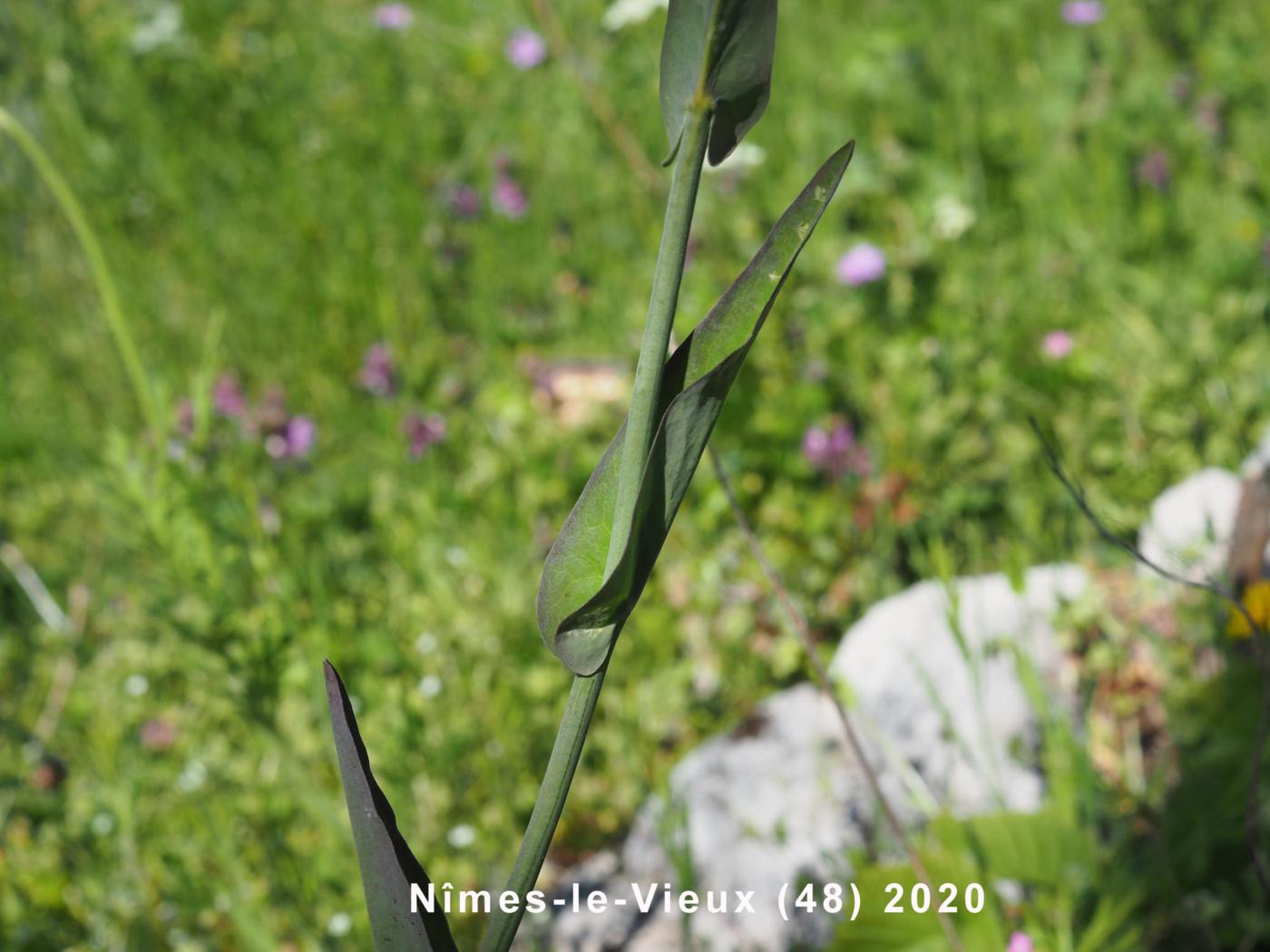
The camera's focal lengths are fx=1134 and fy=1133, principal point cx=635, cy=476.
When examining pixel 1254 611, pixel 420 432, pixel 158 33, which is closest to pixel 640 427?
pixel 1254 611

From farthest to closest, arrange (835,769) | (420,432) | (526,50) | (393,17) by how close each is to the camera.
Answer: (393,17), (526,50), (420,432), (835,769)

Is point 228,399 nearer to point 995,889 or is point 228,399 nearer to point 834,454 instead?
point 834,454

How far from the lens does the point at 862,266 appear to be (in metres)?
2.04

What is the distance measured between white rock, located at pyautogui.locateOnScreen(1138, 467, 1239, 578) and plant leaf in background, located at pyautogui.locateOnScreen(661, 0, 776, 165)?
1.11 m

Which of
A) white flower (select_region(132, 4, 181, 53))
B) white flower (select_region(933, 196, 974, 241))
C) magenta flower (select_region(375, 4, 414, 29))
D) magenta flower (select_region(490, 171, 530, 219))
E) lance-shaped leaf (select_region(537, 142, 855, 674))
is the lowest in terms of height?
lance-shaped leaf (select_region(537, 142, 855, 674))

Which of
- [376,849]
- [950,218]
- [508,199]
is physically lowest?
[376,849]

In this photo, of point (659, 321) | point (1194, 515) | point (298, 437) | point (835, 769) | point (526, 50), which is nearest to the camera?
point (659, 321)

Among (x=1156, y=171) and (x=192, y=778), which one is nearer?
(x=192, y=778)

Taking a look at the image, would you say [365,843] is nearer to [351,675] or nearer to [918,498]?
[351,675]

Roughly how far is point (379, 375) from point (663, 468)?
6.54 feet

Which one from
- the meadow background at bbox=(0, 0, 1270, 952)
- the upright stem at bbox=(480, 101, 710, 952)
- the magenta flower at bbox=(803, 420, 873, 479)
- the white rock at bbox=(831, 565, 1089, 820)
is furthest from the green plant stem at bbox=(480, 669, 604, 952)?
the magenta flower at bbox=(803, 420, 873, 479)

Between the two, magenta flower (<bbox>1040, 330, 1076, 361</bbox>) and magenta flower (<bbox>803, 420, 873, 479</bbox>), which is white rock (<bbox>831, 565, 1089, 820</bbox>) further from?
magenta flower (<bbox>1040, 330, 1076, 361</bbox>)

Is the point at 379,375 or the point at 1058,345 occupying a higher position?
the point at 379,375

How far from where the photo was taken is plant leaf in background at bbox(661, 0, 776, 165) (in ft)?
1.45
